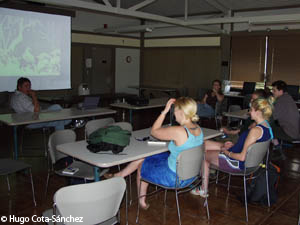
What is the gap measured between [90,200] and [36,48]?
6177 mm

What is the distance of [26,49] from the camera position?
23.4 ft

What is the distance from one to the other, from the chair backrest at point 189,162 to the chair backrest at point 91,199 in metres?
0.83

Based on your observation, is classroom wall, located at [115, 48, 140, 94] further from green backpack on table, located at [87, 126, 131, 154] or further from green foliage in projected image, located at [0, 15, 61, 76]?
green backpack on table, located at [87, 126, 131, 154]

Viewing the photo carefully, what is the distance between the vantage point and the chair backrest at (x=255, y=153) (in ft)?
9.83

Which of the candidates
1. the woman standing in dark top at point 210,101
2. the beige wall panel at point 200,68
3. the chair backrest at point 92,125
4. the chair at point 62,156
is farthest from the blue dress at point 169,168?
the beige wall panel at point 200,68

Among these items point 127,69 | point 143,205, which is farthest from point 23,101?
point 127,69

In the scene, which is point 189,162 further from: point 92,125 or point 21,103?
point 21,103

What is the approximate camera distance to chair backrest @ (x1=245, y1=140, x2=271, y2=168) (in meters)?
3.00

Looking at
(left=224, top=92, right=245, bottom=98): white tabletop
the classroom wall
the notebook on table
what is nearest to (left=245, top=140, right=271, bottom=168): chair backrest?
the notebook on table

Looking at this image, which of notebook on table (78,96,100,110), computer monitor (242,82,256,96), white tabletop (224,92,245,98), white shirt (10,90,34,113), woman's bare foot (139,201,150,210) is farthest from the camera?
computer monitor (242,82,256,96)

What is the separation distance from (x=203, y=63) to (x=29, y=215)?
28.9 feet

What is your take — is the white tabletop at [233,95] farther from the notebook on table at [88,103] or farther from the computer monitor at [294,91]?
the notebook on table at [88,103]

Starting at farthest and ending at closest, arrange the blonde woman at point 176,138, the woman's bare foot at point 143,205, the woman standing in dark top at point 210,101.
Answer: the woman standing in dark top at point 210,101
the woman's bare foot at point 143,205
the blonde woman at point 176,138

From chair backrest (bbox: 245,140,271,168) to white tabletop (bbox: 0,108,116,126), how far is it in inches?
105
